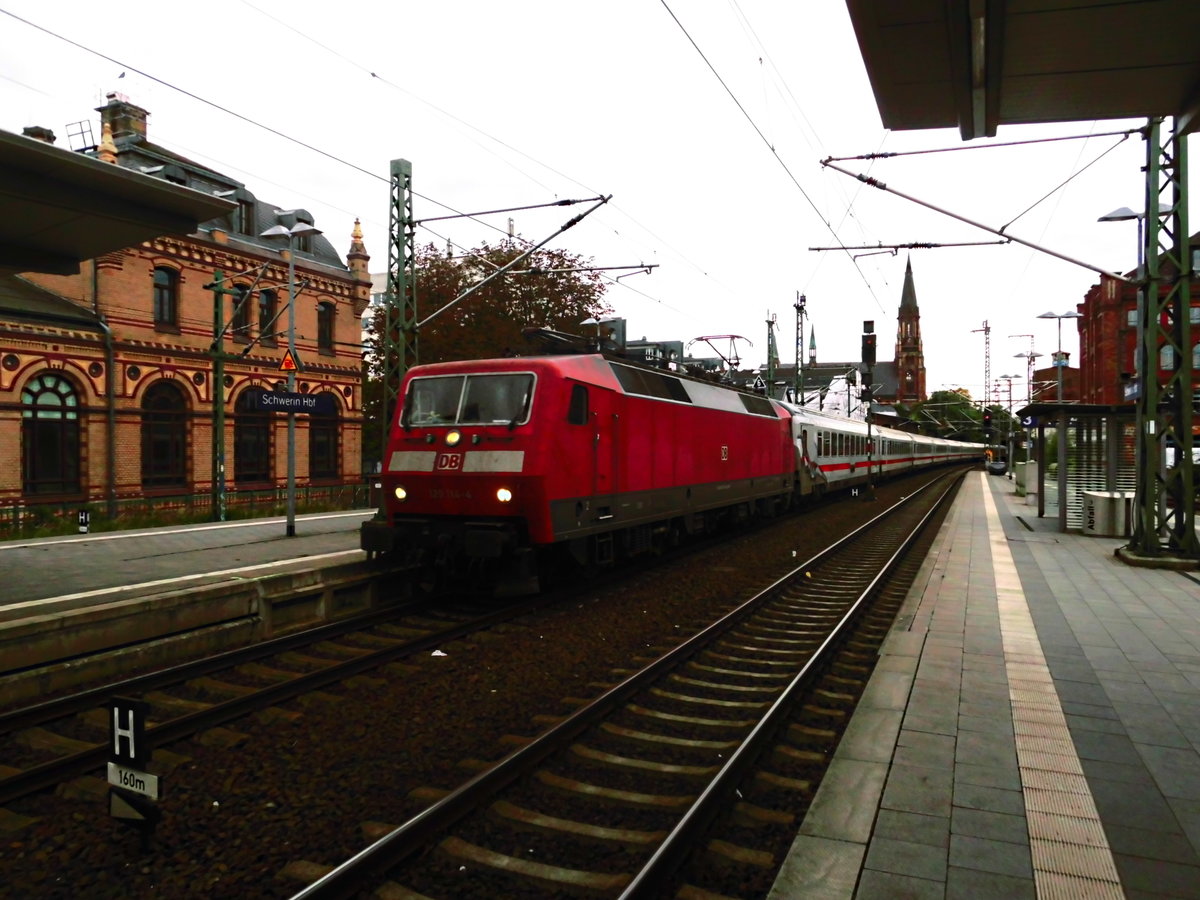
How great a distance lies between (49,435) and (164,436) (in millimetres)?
3353

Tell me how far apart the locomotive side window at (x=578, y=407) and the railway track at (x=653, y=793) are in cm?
313

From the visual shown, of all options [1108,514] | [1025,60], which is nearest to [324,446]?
[1108,514]

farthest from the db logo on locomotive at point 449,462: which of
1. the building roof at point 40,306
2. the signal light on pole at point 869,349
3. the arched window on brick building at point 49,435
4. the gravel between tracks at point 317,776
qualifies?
the signal light on pole at point 869,349

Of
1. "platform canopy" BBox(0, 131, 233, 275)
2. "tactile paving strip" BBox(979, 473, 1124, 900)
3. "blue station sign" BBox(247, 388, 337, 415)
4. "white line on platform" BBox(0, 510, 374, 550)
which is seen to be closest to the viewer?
"tactile paving strip" BBox(979, 473, 1124, 900)

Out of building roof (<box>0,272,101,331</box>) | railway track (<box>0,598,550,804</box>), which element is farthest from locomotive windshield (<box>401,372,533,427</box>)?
building roof (<box>0,272,101,331</box>)

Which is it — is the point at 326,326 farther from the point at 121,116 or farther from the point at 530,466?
the point at 530,466

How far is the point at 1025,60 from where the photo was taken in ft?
20.2

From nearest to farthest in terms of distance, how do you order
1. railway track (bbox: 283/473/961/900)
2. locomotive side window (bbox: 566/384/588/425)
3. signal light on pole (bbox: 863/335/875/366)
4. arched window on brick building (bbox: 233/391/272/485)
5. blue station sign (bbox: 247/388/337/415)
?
1. railway track (bbox: 283/473/961/900)
2. locomotive side window (bbox: 566/384/588/425)
3. blue station sign (bbox: 247/388/337/415)
4. signal light on pole (bbox: 863/335/875/366)
5. arched window on brick building (bbox: 233/391/272/485)

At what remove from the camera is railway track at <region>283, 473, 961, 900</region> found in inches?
153

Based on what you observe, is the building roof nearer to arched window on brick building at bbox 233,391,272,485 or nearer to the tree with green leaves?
arched window on brick building at bbox 233,391,272,485

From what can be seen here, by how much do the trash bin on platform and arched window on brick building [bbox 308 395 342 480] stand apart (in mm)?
24329

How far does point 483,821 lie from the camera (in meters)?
4.50

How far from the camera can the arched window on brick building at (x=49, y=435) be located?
2256 centimetres

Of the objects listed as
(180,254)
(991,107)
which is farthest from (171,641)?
(180,254)
